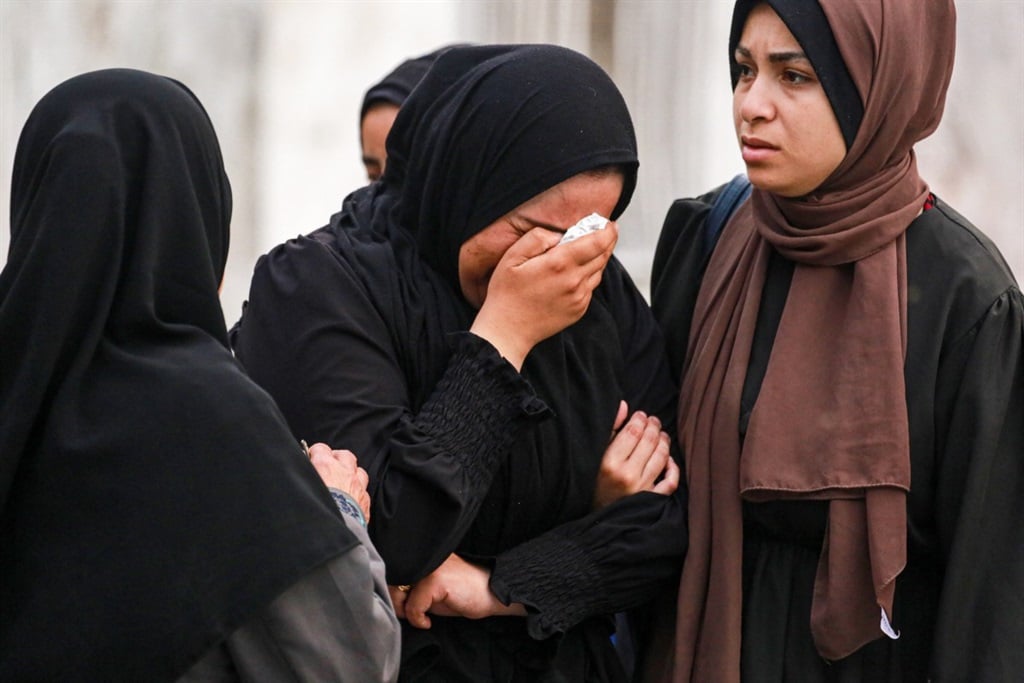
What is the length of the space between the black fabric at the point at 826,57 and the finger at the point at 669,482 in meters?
0.60

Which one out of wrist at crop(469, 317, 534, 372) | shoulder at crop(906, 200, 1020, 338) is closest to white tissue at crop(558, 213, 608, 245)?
wrist at crop(469, 317, 534, 372)

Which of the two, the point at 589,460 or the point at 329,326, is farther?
Answer: the point at 589,460

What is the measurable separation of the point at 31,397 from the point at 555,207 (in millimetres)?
870

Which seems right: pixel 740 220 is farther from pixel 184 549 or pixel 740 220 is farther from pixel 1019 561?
pixel 184 549

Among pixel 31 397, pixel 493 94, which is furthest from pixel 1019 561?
pixel 31 397

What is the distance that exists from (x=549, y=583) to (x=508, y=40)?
2739mm

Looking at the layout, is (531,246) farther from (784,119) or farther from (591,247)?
(784,119)

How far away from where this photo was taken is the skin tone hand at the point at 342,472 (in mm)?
1886

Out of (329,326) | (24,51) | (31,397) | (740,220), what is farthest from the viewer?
A: (24,51)

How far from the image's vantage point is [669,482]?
231 cm

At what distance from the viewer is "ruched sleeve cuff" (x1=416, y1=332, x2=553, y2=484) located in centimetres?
205

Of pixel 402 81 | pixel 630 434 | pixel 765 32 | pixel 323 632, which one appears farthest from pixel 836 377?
pixel 402 81

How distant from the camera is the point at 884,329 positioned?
2.23m

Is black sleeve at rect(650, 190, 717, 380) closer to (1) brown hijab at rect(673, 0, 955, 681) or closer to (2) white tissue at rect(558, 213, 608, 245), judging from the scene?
(1) brown hijab at rect(673, 0, 955, 681)
